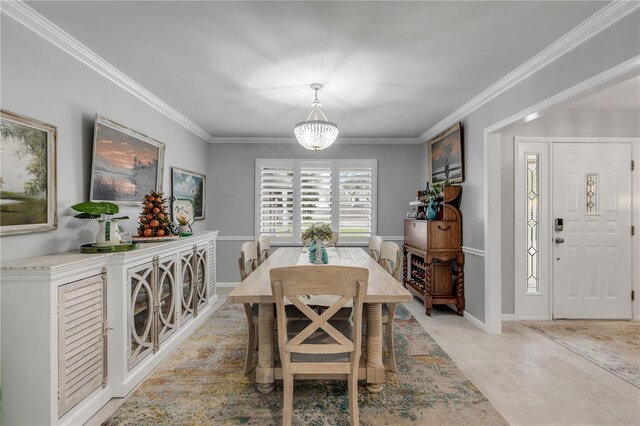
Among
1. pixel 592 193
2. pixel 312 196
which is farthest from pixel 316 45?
pixel 592 193

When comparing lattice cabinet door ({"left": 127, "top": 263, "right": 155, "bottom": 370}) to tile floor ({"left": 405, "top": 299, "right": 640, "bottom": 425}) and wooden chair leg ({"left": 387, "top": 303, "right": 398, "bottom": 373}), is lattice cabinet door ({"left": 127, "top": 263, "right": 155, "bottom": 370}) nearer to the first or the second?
wooden chair leg ({"left": 387, "top": 303, "right": 398, "bottom": 373})

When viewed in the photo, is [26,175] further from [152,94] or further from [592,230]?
[592,230]

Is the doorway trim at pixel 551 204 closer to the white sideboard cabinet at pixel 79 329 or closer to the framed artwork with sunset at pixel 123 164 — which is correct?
the white sideboard cabinet at pixel 79 329

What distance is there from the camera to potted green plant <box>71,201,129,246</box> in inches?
86.8

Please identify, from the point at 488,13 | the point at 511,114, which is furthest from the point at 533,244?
the point at 488,13

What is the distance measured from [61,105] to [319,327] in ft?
7.83

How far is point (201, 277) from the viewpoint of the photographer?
375cm

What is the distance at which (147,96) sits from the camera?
3.31 meters

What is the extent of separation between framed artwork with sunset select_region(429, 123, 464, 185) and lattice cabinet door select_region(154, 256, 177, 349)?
3.53 metres

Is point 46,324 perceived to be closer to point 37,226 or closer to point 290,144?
point 37,226

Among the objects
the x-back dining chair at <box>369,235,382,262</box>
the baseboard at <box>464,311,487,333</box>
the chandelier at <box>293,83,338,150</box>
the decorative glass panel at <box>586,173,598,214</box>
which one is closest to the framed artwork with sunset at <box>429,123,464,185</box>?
the x-back dining chair at <box>369,235,382,262</box>

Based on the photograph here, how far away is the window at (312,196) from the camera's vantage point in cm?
534

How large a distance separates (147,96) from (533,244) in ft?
15.6

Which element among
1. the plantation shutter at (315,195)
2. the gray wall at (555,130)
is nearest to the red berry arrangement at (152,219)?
the plantation shutter at (315,195)
